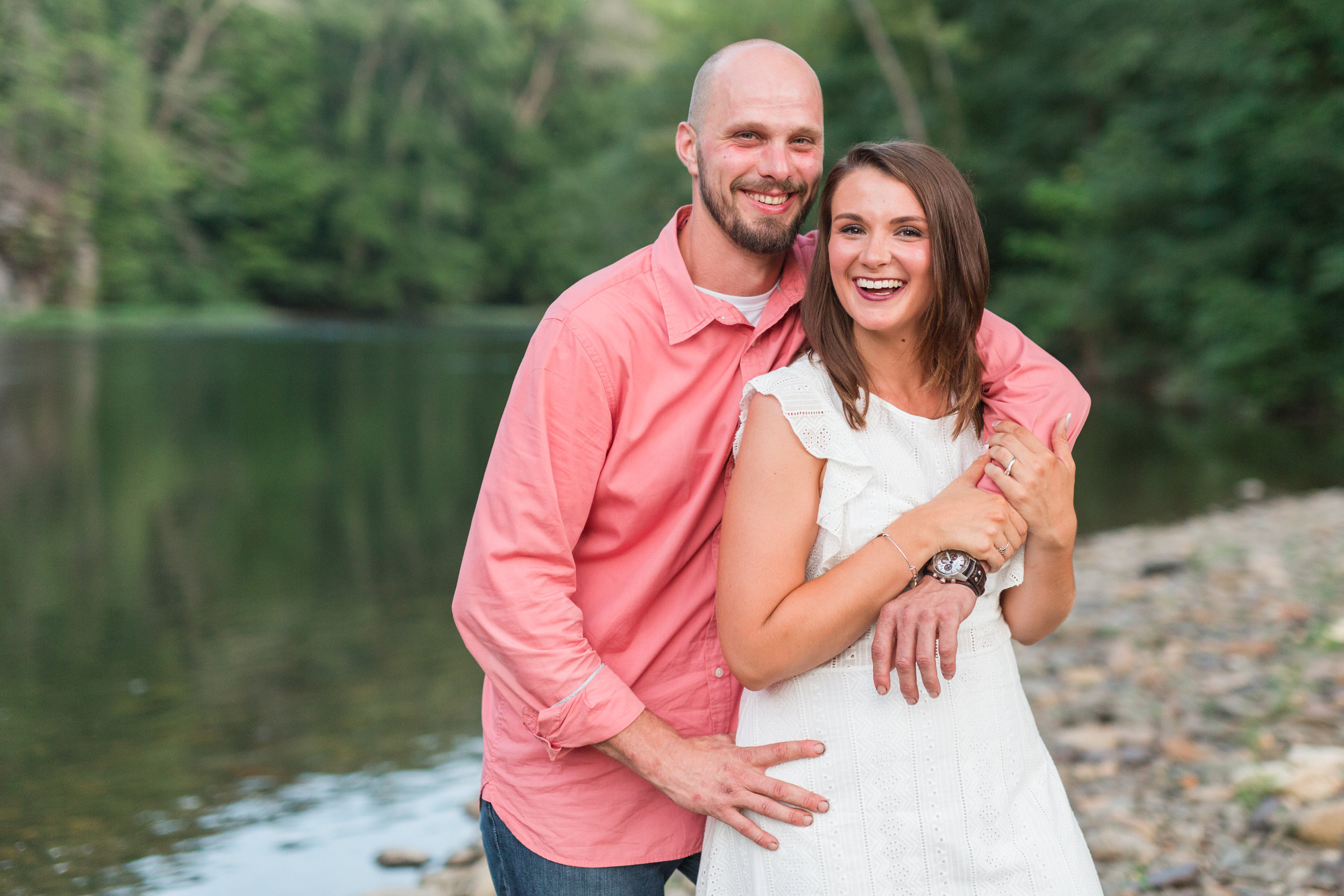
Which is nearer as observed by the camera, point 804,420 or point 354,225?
point 804,420

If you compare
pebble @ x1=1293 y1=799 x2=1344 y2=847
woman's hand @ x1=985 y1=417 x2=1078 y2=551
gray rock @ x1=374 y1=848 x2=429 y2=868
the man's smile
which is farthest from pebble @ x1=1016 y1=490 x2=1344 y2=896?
the man's smile

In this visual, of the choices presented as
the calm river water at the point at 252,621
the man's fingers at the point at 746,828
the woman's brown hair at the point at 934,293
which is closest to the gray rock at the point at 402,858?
the calm river water at the point at 252,621

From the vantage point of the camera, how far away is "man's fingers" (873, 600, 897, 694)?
1781 millimetres

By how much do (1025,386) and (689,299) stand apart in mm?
580

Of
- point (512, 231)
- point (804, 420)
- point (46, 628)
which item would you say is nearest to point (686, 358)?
point (804, 420)

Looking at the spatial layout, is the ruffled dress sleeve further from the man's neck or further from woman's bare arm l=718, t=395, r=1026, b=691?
the man's neck

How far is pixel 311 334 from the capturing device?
3853 cm

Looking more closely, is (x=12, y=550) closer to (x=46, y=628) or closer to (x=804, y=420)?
(x=46, y=628)

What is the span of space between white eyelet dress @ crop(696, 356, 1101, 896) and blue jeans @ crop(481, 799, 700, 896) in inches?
8.8

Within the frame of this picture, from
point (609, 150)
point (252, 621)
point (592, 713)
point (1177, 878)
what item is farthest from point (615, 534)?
point (609, 150)

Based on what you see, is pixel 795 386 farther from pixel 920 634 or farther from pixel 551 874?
pixel 551 874

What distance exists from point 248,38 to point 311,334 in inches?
695

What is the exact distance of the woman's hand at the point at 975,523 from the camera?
5.95 feet

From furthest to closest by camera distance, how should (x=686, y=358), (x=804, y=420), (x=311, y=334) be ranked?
(x=311, y=334)
(x=686, y=358)
(x=804, y=420)
